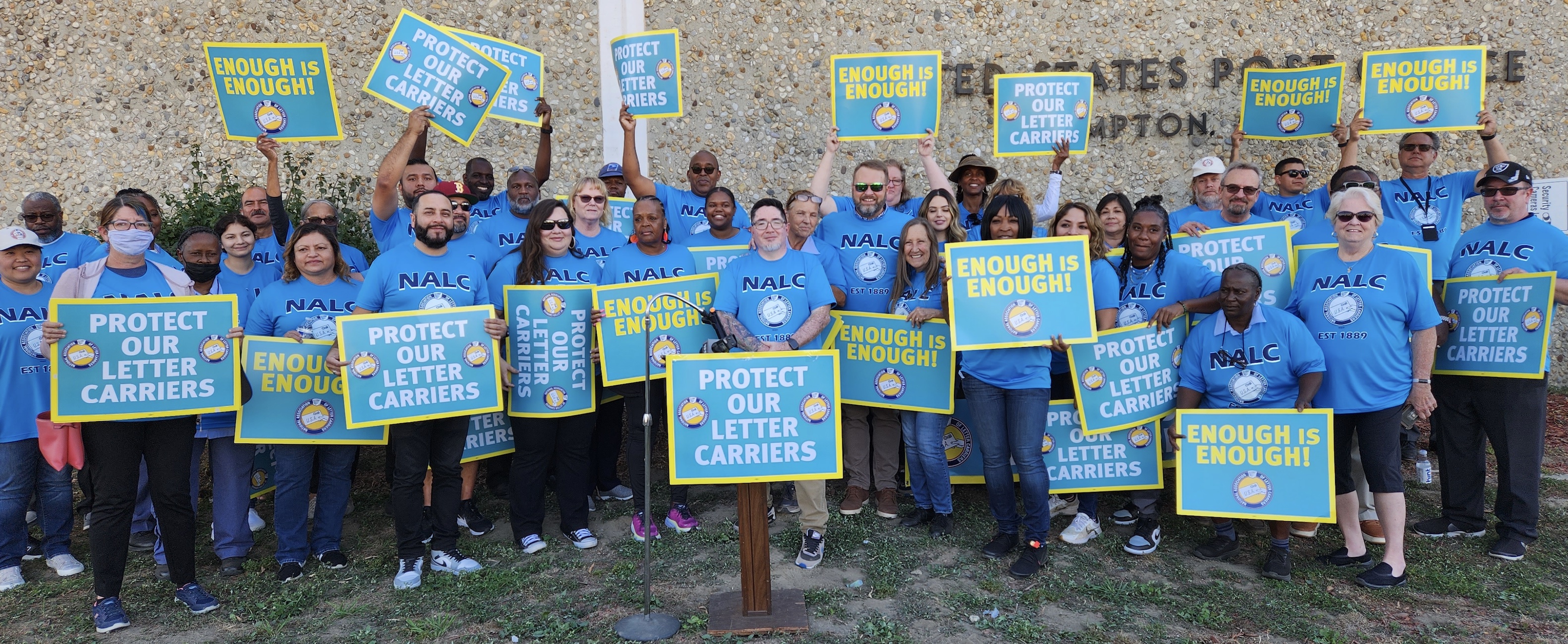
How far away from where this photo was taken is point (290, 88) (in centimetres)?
702

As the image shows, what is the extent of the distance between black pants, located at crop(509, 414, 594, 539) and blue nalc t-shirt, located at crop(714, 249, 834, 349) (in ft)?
4.22

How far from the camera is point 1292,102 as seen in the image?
315 inches

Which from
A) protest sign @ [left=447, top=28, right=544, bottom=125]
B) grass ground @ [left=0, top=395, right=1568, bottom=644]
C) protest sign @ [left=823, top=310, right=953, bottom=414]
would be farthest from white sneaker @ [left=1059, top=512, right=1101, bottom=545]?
protest sign @ [left=447, top=28, right=544, bottom=125]

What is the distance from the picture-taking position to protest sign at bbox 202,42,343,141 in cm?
686

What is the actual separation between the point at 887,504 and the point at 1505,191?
439 cm

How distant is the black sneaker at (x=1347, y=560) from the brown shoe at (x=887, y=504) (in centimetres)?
260

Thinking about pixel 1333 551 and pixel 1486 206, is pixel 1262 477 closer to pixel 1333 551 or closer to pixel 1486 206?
pixel 1333 551

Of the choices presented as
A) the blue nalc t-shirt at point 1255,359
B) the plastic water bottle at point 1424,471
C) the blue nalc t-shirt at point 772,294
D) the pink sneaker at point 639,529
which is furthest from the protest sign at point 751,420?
the plastic water bottle at point 1424,471

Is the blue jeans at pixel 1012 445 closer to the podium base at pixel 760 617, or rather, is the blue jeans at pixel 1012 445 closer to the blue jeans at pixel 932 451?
Result: the blue jeans at pixel 932 451

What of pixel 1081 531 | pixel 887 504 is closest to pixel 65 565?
pixel 887 504

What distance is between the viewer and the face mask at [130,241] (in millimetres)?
4965

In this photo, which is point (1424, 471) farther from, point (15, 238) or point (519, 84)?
point (15, 238)

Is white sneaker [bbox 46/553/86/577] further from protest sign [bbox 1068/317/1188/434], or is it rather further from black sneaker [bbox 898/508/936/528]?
protest sign [bbox 1068/317/1188/434]

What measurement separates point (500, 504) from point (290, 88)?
366 cm
